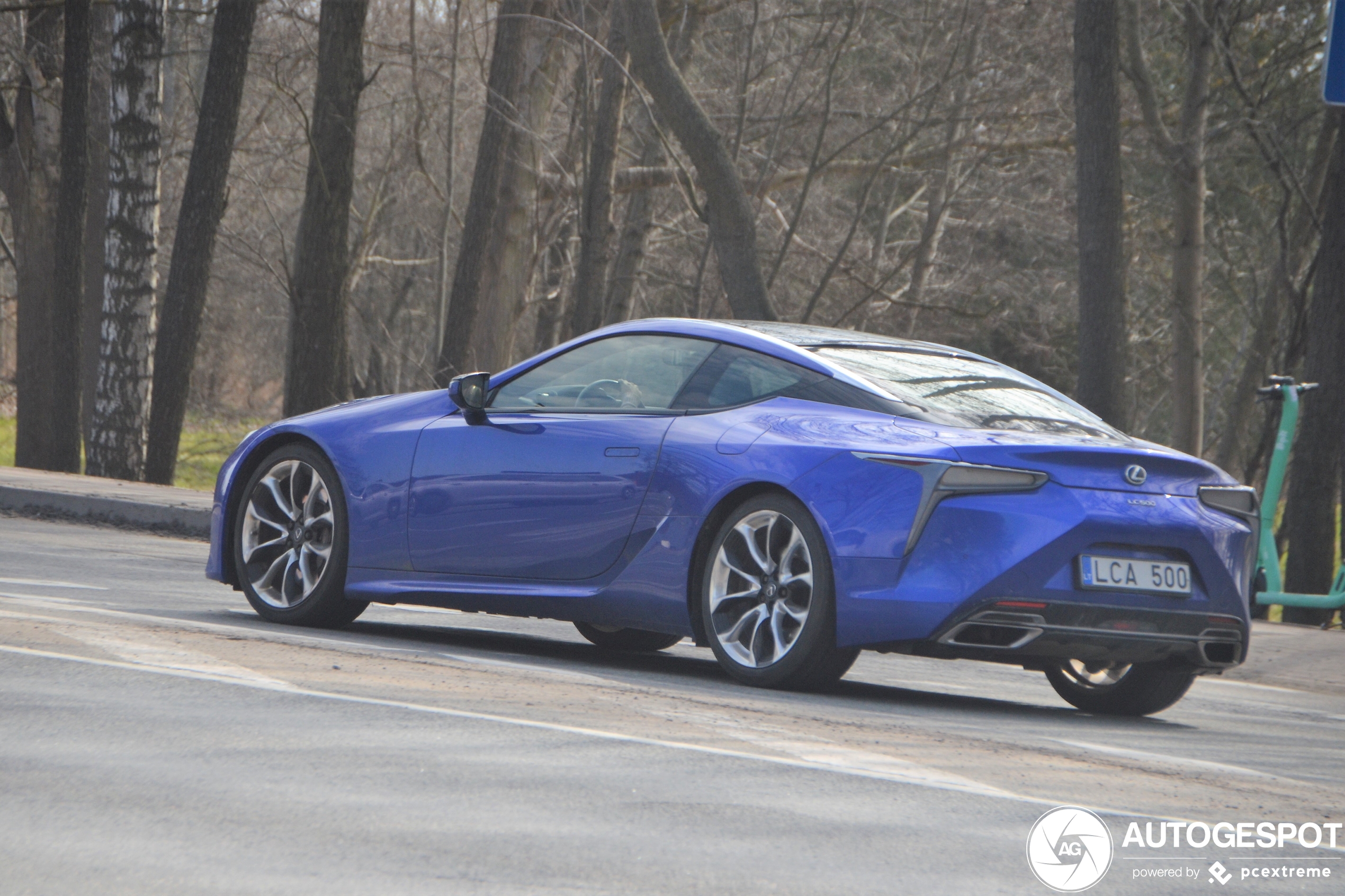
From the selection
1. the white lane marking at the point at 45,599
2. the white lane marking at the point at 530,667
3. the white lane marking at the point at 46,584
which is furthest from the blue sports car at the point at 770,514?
the white lane marking at the point at 46,584

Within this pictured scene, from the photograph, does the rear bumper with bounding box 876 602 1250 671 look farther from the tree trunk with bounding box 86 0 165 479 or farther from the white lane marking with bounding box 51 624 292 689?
the tree trunk with bounding box 86 0 165 479

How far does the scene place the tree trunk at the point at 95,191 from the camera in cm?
2292

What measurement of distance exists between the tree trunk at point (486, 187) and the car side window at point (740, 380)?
1531 cm

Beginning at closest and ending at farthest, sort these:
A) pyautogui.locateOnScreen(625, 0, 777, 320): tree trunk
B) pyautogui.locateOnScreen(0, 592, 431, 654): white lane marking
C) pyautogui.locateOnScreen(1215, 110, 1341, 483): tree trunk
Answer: pyautogui.locateOnScreen(0, 592, 431, 654): white lane marking → pyautogui.locateOnScreen(625, 0, 777, 320): tree trunk → pyautogui.locateOnScreen(1215, 110, 1341, 483): tree trunk

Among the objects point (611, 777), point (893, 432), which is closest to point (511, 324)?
point (893, 432)

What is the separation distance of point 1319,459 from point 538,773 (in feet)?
39.9

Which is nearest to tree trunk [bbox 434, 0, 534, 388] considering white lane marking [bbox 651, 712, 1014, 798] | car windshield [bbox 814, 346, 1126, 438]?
car windshield [bbox 814, 346, 1126, 438]

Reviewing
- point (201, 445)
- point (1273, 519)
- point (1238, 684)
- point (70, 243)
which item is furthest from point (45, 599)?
point (201, 445)

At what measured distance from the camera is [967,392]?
21.7 feet

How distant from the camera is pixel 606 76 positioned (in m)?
21.3

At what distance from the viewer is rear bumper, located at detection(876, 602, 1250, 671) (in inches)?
233

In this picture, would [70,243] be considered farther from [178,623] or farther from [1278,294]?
[1278,294]

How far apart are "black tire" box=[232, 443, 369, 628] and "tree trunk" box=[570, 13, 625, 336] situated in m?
13.8

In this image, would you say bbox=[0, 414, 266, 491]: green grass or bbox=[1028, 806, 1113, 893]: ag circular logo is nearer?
bbox=[1028, 806, 1113, 893]: ag circular logo
